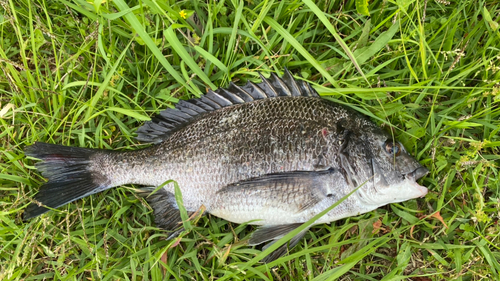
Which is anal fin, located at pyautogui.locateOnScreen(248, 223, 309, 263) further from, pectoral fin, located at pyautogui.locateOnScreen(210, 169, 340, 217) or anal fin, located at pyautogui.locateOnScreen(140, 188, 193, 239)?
anal fin, located at pyautogui.locateOnScreen(140, 188, 193, 239)

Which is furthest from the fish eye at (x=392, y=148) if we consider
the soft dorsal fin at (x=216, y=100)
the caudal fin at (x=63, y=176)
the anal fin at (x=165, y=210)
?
the caudal fin at (x=63, y=176)

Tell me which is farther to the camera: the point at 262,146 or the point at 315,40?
the point at 315,40

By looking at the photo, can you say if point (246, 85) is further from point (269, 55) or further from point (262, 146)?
point (262, 146)

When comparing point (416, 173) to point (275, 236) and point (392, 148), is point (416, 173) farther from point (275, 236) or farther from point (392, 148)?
point (275, 236)

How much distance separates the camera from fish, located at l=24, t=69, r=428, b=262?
2.29 meters

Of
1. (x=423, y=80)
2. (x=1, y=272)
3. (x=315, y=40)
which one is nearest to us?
(x=1, y=272)

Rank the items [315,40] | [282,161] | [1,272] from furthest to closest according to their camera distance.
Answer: [315,40] < [1,272] < [282,161]

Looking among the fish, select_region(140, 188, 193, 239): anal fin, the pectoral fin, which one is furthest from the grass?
the pectoral fin

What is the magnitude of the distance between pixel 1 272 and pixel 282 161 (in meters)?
2.42

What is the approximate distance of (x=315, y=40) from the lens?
9.36 ft

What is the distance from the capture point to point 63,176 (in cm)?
260

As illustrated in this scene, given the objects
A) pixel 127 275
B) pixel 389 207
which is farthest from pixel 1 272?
pixel 389 207

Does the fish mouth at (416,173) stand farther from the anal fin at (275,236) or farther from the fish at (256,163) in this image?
the anal fin at (275,236)

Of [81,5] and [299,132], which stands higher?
[81,5]
